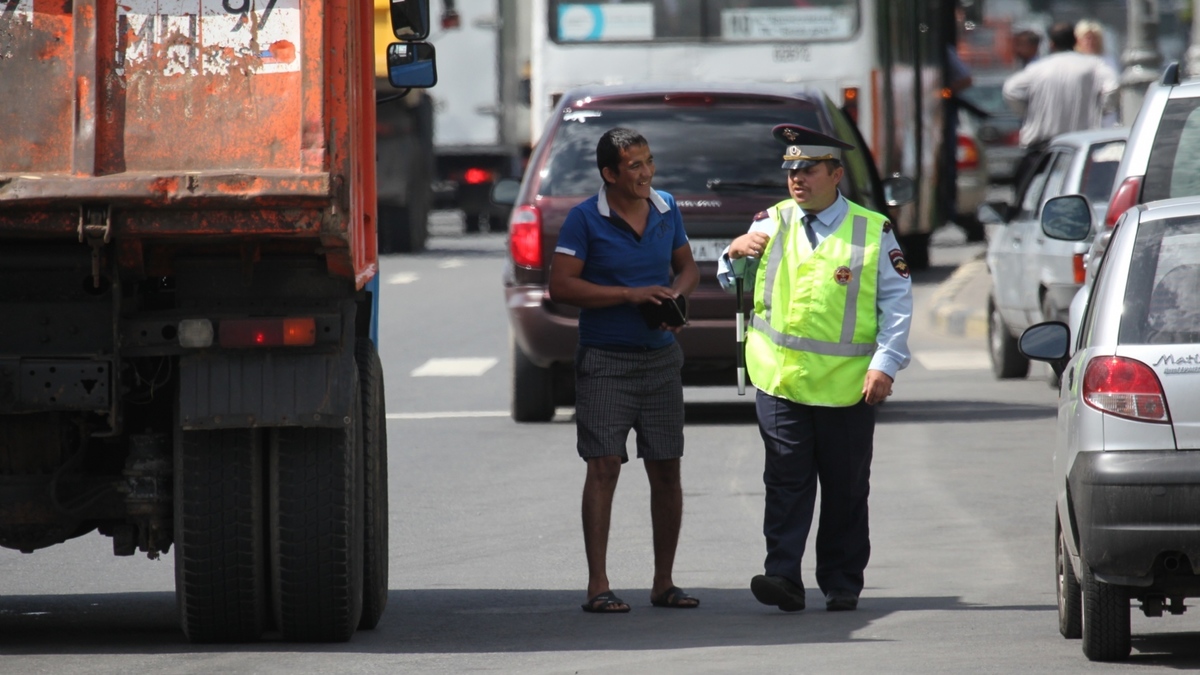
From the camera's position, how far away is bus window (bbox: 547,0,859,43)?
69.2 ft

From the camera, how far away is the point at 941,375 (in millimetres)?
16969

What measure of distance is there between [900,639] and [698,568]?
1.84 meters

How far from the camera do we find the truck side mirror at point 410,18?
839 centimetres

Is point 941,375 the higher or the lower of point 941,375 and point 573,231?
the lower

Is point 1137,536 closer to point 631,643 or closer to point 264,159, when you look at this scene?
point 631,643

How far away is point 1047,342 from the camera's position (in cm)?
759

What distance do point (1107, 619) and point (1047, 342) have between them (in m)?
1.07

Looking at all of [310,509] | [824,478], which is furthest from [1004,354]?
[310,509]

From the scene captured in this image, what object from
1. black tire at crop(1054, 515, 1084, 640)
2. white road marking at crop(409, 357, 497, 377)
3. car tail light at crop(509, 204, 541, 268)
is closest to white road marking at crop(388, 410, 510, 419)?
car tail light at crop(509, 204, 541, 268)

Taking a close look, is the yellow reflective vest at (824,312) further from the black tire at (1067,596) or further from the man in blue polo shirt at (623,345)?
the black tire at (1067,596)

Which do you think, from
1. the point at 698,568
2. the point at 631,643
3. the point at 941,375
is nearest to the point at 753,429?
the point at 941,375

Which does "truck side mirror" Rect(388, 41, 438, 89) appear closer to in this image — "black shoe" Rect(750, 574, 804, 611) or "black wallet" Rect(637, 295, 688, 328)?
"black wallet" Rect(637, 295, 688, 328)

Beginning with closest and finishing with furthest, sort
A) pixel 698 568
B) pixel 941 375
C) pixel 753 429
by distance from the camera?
pixel 698 568
pixel 753 429
pixel 941 375

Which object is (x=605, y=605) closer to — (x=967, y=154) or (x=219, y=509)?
(x=219, y=509)
